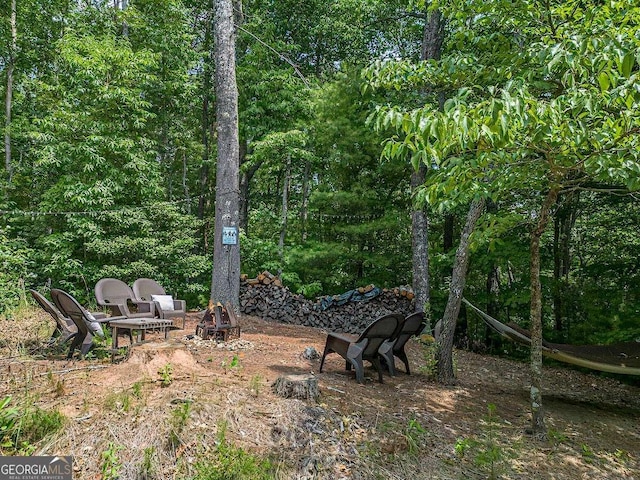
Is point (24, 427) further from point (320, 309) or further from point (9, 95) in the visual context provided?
point (9, 95)

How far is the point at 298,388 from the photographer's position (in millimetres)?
2961

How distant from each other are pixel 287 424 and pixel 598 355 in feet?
11.8

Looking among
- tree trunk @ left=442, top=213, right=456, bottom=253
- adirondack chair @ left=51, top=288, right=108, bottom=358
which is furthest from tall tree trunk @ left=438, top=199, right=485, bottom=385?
tree trunk @ left=442, top=213, right=456, bottom=253

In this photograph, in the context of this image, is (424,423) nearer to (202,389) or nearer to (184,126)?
(202,389)

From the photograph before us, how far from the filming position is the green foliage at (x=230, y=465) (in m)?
2.10

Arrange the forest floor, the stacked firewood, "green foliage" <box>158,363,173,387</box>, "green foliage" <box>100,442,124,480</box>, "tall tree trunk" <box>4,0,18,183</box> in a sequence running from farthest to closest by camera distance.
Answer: "tall tree trunk" <box>4,0,18,183</box>, the stacked firewood, "green foliage" <box>158,363,173,387</box>, the forest floor, "green foliage" <box>100,442,124,480</box>

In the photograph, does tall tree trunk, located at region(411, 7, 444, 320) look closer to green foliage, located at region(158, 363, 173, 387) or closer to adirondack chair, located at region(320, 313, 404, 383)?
adirondack chair, located at region(320, 313, 404, 383)

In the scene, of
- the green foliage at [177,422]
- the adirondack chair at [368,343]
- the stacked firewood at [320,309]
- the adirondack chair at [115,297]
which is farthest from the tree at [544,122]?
the stacked firewood at [320,309]

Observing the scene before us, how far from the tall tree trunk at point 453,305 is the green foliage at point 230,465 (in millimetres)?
2574

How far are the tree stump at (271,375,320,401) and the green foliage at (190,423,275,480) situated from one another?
696mm

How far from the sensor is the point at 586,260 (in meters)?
9.17

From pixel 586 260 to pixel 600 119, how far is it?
7.89 m

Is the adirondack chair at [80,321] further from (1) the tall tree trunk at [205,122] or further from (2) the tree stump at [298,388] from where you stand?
(1) the tall tree trunk at [205,122]

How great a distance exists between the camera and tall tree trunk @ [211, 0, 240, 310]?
19.6ft
